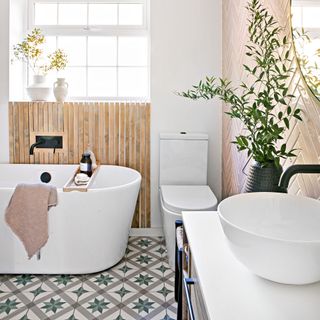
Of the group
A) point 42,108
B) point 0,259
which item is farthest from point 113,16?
point 0,259

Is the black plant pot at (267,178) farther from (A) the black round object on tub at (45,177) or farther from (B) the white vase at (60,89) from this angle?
(B) the white vase at (60,89)

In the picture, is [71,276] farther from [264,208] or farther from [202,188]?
[264,208]

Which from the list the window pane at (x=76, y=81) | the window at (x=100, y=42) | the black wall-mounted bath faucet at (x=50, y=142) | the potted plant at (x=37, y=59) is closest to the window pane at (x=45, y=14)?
the window at (x=100, y=42)

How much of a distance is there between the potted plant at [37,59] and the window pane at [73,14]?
289 mm

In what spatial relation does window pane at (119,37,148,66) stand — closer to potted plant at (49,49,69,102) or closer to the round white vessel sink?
potted plant at (49,49,69,102)

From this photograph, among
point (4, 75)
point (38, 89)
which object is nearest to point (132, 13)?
point (38, 89)

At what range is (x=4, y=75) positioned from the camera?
11.4 feet

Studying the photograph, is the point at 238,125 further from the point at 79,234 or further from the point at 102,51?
the point at 102,51

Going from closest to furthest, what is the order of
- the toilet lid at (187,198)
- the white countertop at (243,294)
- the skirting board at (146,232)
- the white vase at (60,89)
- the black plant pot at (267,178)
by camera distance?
the white countertop at (243,294) → the black plant pot at (267,178) → the toilet lid at (187,198) → the white vase at (60,89) → the skirting board at (146,232)

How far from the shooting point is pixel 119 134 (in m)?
3.51

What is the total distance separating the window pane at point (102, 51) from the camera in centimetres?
376

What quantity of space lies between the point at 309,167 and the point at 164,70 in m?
2.41

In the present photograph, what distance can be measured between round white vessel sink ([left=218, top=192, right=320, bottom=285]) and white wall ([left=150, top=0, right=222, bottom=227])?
2213 millimetres

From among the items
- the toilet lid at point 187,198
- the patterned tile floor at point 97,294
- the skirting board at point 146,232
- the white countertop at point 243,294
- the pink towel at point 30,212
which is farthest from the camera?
the skirting board at point 146,232
